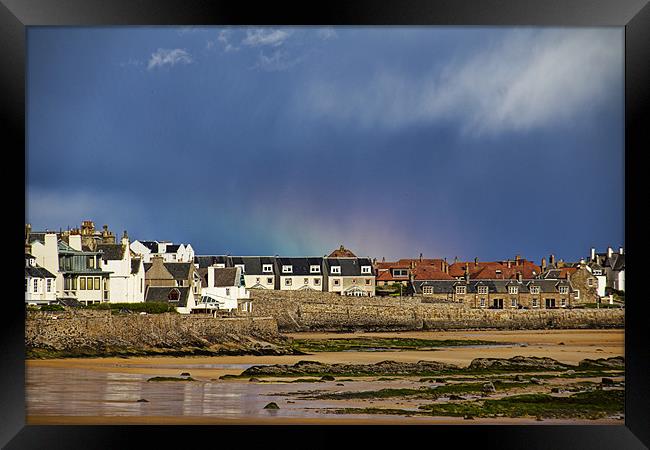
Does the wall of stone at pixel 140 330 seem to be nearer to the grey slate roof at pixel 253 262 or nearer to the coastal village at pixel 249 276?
the coastal village at pixel 249 276

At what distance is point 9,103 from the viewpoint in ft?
15.4

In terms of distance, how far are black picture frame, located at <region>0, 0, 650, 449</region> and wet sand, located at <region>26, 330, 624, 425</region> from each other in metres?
0.12

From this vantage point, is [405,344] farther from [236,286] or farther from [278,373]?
[236,286]

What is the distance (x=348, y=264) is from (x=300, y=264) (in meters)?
0.33

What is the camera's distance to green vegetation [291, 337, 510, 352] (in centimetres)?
521

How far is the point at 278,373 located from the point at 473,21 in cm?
260

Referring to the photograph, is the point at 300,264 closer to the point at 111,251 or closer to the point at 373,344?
the point at 373,344

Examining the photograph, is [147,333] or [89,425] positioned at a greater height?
[147,333]

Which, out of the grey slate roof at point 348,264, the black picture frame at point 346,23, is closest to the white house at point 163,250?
the black picture frame at point 346,23

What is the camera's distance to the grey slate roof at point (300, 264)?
16.9ft

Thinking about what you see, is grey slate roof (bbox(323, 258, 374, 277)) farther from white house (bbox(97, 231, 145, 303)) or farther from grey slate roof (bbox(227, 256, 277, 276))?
white house (bbox(97, 231, 145, 303))

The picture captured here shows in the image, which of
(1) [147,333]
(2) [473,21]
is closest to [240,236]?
(1) [147,333]

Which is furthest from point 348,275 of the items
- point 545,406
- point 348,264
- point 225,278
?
point 545,406

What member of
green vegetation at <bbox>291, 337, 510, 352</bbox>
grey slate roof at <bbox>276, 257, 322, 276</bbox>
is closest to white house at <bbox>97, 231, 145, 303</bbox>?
grey slate roof at <bbox>276, 257, 322, 276</bbox>
